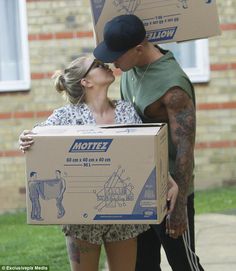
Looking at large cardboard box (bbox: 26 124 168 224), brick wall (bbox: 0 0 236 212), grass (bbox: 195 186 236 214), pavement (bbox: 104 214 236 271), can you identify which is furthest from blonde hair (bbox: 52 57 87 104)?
brick wall (bbox: 0 0 236 212)

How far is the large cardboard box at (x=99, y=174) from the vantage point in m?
3.80

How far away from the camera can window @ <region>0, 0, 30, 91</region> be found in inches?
428

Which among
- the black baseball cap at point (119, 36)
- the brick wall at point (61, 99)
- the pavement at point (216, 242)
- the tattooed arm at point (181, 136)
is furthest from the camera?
the brick wall at point (61, 99)

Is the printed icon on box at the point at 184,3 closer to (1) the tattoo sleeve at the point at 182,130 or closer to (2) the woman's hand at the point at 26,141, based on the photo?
(1) the tattoo sleeve at the point at 182,130

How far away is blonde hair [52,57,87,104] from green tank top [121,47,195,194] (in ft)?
1.00

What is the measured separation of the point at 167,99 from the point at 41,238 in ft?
14.3

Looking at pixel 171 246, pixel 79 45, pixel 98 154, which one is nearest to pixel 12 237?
pixel 79 45

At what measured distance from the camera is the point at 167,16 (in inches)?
165

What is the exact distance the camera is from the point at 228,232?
7840 millimetres

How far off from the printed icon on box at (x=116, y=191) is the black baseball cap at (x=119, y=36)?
0.64 metres

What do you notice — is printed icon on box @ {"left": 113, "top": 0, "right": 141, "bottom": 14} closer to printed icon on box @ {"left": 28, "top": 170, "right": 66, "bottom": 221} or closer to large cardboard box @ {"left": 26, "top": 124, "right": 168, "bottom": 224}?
large cardboard box @ {"left": 26, "top": 124, "right": 168, "bottom": 224}

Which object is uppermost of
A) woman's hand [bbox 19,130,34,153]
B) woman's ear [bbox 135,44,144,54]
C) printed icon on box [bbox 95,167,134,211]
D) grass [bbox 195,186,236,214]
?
woman's ear [bbox 135,44,144,54]

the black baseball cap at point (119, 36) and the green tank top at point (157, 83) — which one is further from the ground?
the black baseball cap at point (119, 36)

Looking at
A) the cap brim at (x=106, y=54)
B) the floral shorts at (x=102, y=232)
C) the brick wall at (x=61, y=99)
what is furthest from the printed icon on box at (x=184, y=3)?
the brick wall at (x=61, y=99)
